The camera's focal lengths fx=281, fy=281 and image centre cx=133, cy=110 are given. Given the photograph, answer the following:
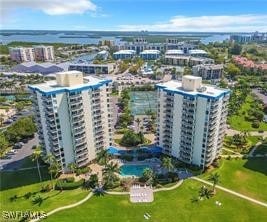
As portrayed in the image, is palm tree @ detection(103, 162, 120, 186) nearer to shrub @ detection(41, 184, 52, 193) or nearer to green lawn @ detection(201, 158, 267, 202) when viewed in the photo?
shrub @ detection(41, 184, 52, 193)

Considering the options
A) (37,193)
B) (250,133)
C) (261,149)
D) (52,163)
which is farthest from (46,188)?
(250,133)

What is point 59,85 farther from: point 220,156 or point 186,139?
point 220,156

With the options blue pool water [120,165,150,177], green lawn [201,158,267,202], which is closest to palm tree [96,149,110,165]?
blue pool water [120,165,150,177]

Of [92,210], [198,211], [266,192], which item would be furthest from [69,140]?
[266,192]

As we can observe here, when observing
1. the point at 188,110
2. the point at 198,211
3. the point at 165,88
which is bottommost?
the point at 198,211

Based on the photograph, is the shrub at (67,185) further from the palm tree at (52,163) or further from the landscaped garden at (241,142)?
the landscaped garden at (241,142)
